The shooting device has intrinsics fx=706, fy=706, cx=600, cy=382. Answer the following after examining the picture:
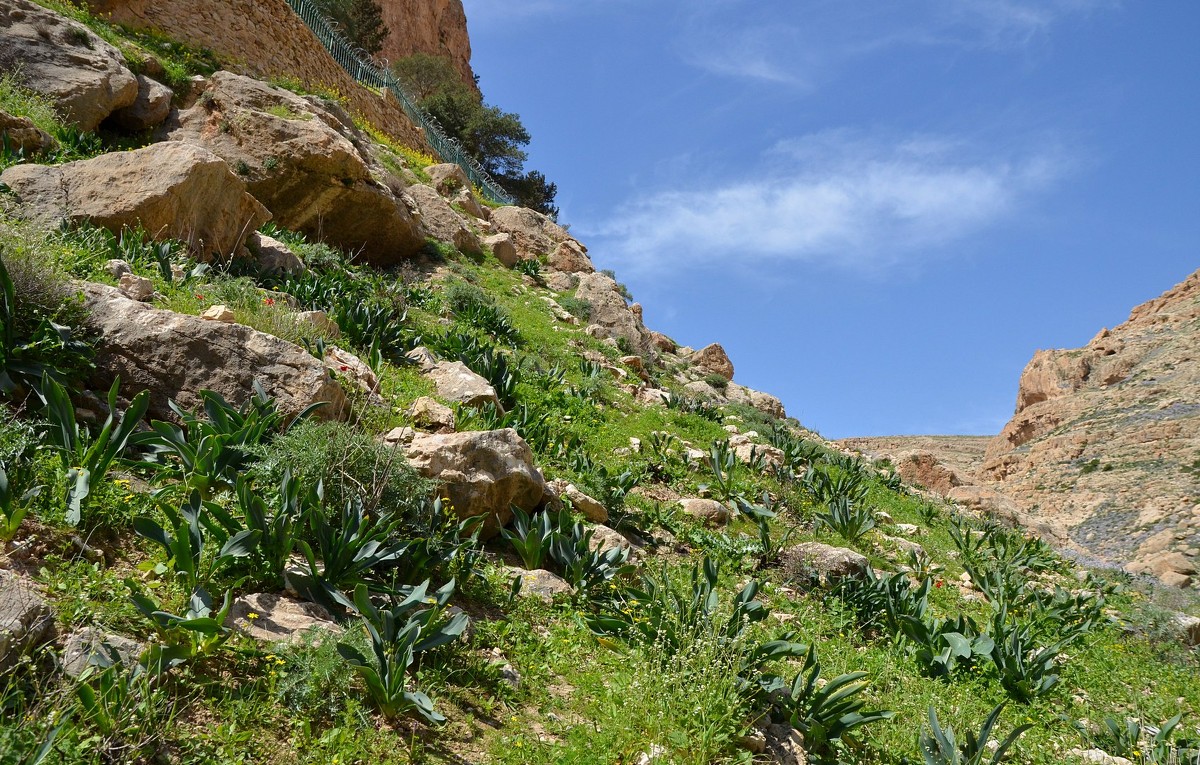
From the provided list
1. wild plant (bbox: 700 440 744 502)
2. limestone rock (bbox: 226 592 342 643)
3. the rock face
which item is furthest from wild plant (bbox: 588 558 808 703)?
the rock face

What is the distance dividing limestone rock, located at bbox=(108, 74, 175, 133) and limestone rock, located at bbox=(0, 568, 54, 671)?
11242mm

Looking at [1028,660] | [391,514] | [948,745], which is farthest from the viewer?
[1028,660]

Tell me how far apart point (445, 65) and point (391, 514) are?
39.0 meters

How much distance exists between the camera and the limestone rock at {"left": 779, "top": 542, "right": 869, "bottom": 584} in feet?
22.5

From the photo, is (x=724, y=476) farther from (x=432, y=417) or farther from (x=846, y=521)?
(x=432, y=417)

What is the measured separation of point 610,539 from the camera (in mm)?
6098

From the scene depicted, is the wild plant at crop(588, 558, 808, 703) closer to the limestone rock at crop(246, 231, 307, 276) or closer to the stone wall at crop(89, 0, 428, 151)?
the limestone rock at crop(246, 231, 307, 276)

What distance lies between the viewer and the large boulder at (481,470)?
5.29m

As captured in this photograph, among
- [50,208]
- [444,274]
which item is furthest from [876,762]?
[444,274]

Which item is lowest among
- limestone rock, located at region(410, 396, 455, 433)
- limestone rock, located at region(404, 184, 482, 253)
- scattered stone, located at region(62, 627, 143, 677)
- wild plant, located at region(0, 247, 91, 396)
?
scattered stone, located at region(62, 627, 143, 677)

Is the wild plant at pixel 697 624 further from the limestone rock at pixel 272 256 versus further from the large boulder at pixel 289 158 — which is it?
the large boulder at pixel 289 158

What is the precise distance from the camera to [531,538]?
5.30 meters

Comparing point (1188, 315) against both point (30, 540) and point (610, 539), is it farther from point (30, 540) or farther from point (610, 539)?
point (30, 540)

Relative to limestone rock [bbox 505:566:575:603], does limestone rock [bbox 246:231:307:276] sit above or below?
above
